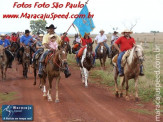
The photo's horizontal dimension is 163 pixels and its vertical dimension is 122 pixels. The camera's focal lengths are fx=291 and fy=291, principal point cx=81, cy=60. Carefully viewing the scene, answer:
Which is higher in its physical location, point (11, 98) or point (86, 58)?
point (86, 58)

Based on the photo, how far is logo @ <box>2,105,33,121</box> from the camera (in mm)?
8822

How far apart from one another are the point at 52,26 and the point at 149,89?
527cm

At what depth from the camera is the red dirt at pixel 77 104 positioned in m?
8.91

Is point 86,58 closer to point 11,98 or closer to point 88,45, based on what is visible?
point 88,45

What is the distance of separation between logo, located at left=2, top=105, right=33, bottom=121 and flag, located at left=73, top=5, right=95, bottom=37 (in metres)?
6.23

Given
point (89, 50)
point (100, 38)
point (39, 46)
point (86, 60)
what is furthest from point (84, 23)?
point (100, 38)

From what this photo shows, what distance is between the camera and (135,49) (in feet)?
36.3

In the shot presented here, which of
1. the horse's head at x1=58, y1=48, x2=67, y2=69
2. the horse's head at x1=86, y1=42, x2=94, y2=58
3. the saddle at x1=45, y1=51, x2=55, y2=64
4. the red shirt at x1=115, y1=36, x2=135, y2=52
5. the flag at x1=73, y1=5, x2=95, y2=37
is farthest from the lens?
the flag at x1=73, y1=5, x2=95, y2=37

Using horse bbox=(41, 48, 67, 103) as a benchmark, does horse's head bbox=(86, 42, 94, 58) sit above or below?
above

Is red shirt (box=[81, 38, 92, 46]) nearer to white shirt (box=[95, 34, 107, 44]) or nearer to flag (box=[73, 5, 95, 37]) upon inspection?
flag (box=[73, 5, 95, 37])

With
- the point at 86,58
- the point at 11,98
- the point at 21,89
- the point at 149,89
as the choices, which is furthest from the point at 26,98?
the point at 149,89

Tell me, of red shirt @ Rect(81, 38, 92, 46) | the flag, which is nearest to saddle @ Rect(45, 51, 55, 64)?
the flag

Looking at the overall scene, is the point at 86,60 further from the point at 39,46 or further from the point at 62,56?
the point at 62,56

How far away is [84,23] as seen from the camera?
51.8 ft
